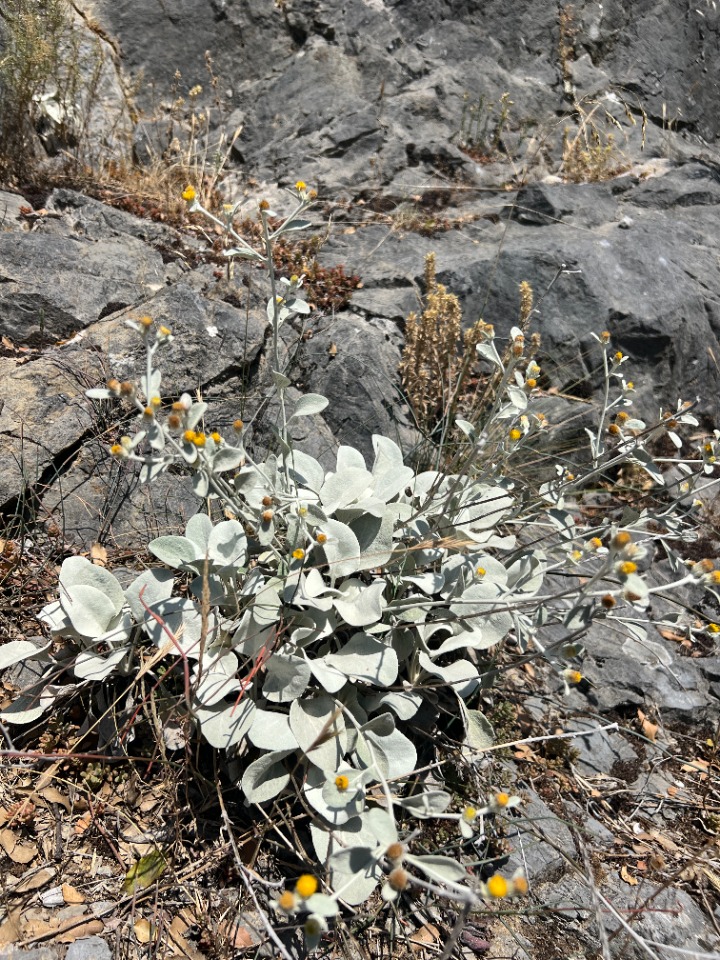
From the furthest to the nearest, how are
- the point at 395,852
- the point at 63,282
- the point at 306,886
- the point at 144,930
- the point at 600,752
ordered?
the point at 63,282, the point at 600,752, the point at 144,930, the point at 395,852, the point at 306,886

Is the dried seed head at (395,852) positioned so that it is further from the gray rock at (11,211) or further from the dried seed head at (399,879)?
the gray rock at (11,211)

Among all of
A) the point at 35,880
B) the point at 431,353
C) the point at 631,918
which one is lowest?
the point at 631,918

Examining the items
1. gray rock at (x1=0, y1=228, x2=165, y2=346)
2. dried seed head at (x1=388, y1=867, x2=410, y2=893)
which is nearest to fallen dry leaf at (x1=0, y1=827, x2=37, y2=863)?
dried seed head at (x1=388, y1=867, x2=410, y2=893)

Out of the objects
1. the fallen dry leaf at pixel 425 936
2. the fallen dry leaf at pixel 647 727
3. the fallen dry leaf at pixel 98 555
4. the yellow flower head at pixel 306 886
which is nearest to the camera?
the yellow flower head at pixel 306 886

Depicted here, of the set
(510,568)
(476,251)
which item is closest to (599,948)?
(510,568)

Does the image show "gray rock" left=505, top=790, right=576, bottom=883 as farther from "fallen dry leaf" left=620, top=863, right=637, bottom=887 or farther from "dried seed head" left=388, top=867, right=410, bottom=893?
"dried seed head" left=388, top=867, right=410, bottom=893

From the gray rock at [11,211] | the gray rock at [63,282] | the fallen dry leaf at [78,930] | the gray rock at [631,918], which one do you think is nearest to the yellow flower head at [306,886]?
the fallen dry leaf at [78,930]

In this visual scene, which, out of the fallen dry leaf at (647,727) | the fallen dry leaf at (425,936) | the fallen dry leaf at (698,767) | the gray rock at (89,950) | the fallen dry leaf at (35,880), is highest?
the fallen dry leaf at (35,880)

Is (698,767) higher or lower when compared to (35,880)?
lower

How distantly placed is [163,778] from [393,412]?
85.8 inches

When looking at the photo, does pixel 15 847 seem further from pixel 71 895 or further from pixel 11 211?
pixel 11 211

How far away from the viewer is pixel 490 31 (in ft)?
22.9

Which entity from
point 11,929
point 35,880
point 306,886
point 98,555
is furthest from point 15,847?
point 306,886

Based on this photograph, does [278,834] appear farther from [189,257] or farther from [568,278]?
[568,278]
